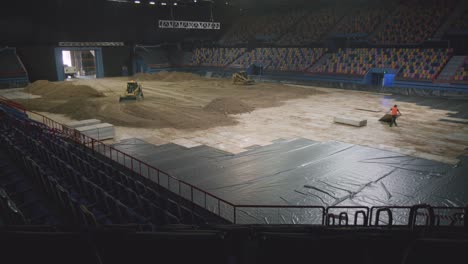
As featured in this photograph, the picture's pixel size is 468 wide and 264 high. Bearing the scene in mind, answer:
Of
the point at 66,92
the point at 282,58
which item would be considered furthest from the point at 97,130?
the point at 282,58

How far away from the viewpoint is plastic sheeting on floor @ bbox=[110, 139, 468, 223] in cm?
927

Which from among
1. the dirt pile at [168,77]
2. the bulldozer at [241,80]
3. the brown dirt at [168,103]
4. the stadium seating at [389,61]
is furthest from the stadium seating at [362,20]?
the dirt pile at [168,77]

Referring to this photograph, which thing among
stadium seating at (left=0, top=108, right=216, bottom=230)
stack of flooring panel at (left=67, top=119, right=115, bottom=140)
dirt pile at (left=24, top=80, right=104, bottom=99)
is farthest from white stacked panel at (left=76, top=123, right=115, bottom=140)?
dirt pile at (left=24, top=80, right=104, bottom=99)

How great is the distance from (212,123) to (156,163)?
621 cm

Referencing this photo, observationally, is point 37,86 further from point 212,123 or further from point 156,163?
point 156,163

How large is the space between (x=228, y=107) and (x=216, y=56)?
28.4 metres

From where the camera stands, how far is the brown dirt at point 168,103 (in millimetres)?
A: 18484

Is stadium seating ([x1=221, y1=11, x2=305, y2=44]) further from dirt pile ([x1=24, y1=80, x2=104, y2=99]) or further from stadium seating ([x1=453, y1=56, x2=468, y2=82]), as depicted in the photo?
dirt pile ([x1=24, y1=80, x2=104, y2=99])

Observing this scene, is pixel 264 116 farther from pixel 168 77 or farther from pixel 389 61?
pixel 168 77

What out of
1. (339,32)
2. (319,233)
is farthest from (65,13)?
(319,233)

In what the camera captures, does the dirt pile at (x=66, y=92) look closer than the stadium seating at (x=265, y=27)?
Yes

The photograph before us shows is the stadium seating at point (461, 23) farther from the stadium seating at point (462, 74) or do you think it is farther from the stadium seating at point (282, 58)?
the stadium seating at point (282, 58)

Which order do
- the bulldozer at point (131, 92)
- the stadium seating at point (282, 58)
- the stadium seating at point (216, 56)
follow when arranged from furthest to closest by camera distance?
1. the stadium seating at point (216, 56)
2. the stadium seating at point (282, 58)
3. the bulldozer at point (131, 92)

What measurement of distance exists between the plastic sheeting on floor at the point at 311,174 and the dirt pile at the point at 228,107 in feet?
23.6
